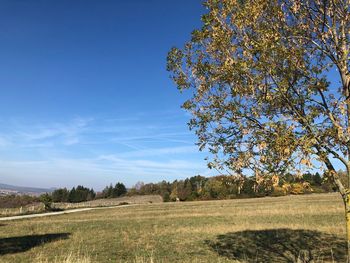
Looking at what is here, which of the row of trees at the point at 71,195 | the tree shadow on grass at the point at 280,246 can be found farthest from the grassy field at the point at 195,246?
the row of trees at the point at 71,195

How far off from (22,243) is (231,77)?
22.1 m

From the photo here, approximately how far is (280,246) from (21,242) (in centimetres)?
1741

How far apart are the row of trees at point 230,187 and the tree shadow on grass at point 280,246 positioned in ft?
9.59

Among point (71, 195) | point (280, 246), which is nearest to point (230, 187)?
point (280, 246)

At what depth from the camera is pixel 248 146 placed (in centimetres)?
1017

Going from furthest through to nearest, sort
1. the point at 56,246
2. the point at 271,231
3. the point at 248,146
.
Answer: the point at 271,231, the point at 56,246, the point at 248,146

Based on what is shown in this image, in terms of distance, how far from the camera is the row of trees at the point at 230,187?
8.88 meters

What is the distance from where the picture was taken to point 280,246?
20953 millimetres

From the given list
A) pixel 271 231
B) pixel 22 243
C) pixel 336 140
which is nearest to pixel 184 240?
pixel 271 231

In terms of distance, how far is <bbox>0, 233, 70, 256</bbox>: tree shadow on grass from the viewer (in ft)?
76.1

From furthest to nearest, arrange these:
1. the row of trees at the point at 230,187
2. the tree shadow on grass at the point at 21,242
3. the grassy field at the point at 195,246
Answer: the tree shadow on grass at the point at 21,242
the grassy field at the point at 195,246
the row of trees at the point at 230,187

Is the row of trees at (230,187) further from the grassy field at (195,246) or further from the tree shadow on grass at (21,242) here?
the tree shadow on grass at (21,242)

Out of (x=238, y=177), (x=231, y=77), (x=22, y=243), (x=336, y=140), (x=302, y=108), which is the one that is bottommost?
(x=22, y=243)

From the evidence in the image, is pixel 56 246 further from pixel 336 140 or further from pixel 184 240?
pixel 336 140
